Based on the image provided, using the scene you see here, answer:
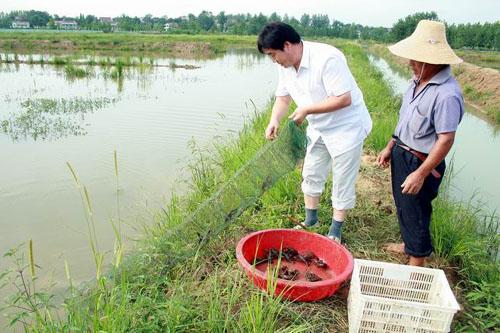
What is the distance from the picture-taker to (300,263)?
259cm

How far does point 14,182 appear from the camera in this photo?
4.72m

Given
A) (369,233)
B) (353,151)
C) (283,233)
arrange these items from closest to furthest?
(353,151) < (283,233) < (369,233)

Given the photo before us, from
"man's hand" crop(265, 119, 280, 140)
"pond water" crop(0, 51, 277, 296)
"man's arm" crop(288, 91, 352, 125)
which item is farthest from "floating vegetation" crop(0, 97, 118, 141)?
"man's arm" crop(288, 91, 352, 125)

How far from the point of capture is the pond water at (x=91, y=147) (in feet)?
12.1

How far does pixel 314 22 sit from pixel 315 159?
88.1 m

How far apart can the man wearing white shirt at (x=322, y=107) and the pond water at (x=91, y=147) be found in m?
1.81

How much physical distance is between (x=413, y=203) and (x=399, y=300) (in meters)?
0.64

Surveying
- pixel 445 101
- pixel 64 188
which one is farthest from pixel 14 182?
pixel 445 101

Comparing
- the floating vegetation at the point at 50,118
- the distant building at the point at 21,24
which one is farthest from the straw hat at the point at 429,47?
the distant building at the point at 21,24

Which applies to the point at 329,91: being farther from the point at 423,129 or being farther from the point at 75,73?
the point at 75,73

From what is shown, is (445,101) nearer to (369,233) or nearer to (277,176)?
(277,176)

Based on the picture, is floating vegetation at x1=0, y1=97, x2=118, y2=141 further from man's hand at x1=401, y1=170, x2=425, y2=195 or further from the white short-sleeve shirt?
man's hand at x1=401, y1=170, x2=425, y2=195

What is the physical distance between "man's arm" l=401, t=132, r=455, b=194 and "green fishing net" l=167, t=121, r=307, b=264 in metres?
0.76

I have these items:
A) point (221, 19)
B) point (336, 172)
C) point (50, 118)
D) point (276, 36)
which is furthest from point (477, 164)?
point (221, 19)
